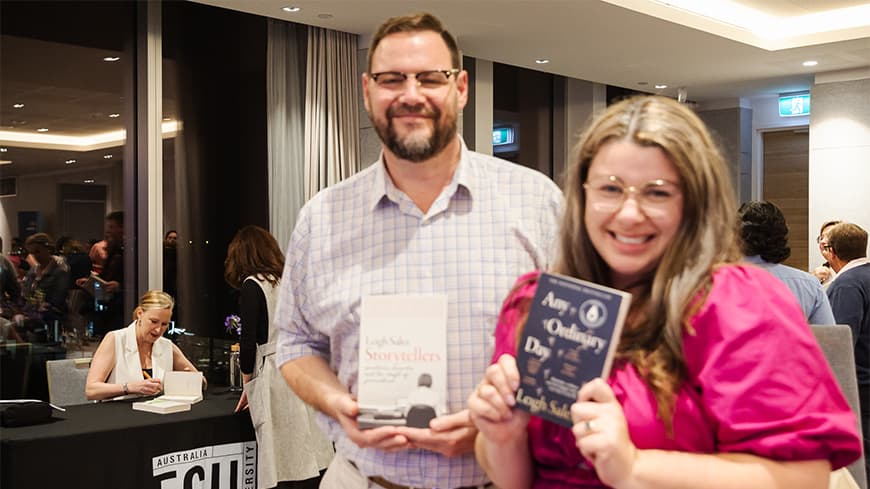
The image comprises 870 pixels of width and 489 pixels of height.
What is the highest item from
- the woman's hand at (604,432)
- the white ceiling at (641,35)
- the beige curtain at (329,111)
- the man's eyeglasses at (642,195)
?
the white ceiling at (641,35)

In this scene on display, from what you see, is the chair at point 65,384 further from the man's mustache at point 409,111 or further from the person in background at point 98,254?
the man's mustache at point 409,111

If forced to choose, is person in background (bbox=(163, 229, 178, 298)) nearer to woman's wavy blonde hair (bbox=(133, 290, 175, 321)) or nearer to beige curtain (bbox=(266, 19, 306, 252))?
beige curtain (bbox=(266, 19, 306, 252))

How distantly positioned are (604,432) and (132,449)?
2840mm

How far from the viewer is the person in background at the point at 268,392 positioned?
13.0 ft

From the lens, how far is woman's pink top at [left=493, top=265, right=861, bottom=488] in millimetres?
1089

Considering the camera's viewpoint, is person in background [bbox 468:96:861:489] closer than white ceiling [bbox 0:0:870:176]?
Yes

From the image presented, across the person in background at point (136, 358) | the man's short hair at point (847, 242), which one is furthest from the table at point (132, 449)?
the man's short hair at point (847, 242)

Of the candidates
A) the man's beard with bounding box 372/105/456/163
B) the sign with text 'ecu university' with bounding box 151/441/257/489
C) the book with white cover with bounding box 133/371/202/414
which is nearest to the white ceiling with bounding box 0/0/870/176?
the book with white cover with bounding box 133/371/202/414

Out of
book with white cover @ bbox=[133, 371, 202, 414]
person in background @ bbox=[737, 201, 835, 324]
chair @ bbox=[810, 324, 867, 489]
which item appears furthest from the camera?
book with white cover @ bbox=[133, 371, 202, 414]

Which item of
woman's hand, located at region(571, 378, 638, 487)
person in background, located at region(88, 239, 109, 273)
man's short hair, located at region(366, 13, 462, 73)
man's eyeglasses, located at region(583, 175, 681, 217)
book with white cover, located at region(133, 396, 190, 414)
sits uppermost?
man's short hair, located at region(366, 13, 462, 73)

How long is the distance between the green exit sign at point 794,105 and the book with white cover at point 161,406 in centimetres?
801

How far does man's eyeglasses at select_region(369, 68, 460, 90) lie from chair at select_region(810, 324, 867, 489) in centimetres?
135

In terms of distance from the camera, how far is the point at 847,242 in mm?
4859

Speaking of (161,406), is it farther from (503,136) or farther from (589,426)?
(503,136)
